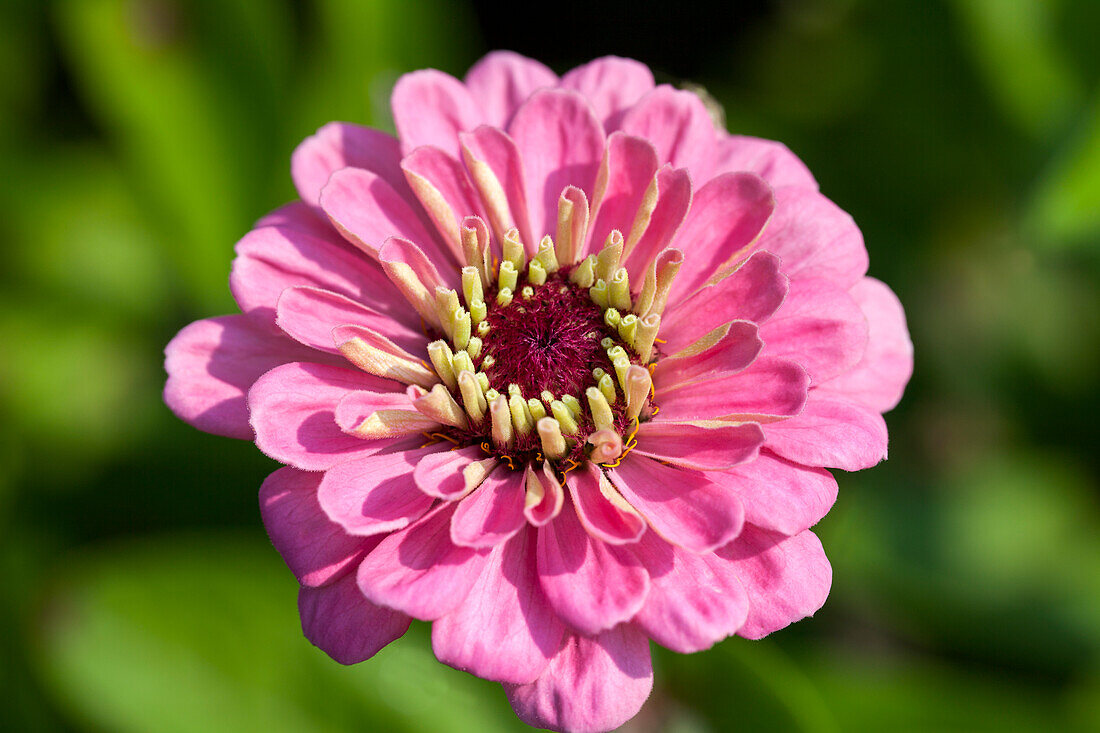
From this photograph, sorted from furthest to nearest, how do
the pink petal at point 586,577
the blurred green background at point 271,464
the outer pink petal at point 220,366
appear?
the blurred green background at point 271,464
the outer pink petal at point 220,366
the pink petal at point 586,577

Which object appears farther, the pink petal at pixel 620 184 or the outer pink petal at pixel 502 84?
the outer pink petal at pixel 502 84

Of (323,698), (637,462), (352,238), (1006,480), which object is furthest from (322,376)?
(1006,480)

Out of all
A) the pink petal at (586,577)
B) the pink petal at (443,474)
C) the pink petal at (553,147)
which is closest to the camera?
the pink petal at (586,577)

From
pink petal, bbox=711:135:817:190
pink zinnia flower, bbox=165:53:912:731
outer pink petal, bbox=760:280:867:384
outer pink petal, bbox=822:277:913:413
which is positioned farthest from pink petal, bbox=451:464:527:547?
pink petal, bbox=711:135:817:190

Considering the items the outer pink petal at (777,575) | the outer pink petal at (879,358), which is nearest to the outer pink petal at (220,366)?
the outer pink petal at (777,575)

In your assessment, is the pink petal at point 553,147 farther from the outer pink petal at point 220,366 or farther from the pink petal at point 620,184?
the outer pink petal at point 220,366

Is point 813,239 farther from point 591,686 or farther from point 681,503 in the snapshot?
point 591,686
